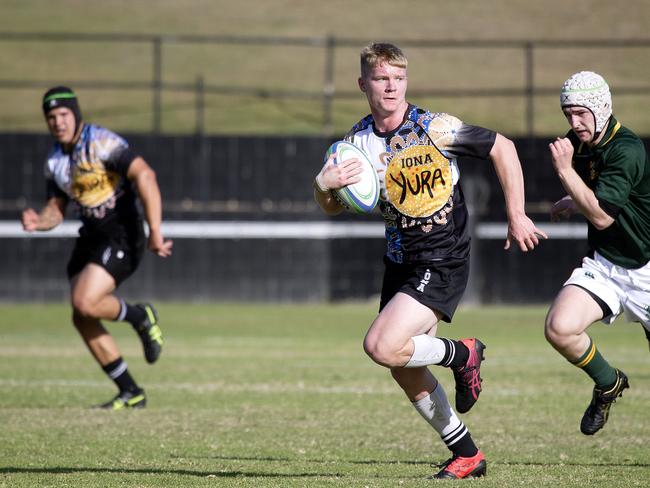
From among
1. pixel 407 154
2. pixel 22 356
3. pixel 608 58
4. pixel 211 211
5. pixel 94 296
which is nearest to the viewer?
pixel 407 154

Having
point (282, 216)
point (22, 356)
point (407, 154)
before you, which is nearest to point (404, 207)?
point (407, 154)

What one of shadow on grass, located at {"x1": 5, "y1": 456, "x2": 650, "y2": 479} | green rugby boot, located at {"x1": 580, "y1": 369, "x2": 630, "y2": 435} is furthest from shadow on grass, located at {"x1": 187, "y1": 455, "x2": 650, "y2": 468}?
green rugby boot, located at {"x1": 580, "y1": 369, "x2": 630, "y2": 435}

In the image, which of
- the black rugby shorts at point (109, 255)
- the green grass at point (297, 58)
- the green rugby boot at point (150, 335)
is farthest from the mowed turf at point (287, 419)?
the green grass at point (297, 58)

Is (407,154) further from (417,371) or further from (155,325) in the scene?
(155,325)

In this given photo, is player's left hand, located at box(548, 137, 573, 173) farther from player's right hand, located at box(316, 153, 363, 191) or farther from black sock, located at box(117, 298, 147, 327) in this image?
black sock, located at box(117, 298, 147, 327)

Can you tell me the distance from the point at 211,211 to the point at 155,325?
991 cm

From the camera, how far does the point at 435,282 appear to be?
19.2 ft

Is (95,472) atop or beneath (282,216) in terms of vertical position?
atop

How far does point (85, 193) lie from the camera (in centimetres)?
898

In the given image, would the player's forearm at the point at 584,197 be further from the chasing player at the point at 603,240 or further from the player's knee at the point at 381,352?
the player's knee at the point at 381,352

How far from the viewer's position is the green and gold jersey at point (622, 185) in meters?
6.11

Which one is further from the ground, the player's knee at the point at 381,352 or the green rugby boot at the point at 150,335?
the player's knee at the point at 381,352

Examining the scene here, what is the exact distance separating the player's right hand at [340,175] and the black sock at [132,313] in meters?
3.62

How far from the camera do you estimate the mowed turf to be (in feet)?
19.9
